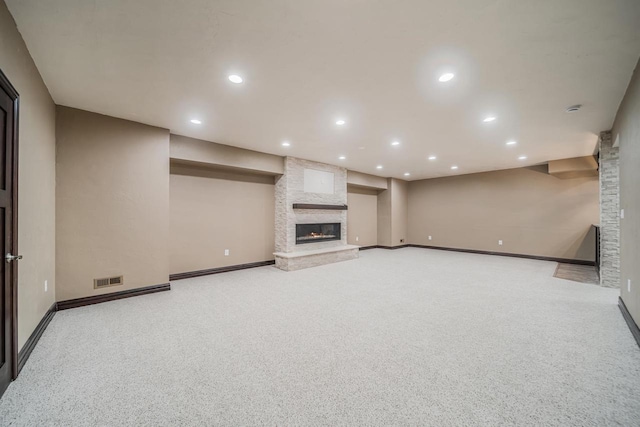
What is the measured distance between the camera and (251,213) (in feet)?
19.2

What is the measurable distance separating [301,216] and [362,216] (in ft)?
10.6

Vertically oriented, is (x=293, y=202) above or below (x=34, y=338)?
above

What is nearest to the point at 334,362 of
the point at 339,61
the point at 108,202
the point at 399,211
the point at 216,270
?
A: the point at 339,61

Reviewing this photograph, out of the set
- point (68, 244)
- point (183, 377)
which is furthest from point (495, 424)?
point (68, 244)

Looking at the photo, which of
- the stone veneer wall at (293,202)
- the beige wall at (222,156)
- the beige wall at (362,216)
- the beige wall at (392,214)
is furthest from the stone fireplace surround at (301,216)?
the beige wall at (392,214)

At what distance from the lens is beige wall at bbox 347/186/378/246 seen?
8.35 m

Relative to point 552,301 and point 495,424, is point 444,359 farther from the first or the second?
point 552,301

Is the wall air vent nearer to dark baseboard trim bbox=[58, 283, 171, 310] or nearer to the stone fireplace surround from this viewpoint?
dark baseboard trim bbox=[58, 283, 171, 310]

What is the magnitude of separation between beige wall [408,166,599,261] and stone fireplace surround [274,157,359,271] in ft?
12.4

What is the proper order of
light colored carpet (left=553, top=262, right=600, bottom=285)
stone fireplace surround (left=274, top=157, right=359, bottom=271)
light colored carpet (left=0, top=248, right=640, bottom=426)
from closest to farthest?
1. light colored carpet (left=0, top=248, right=640, bottom=426)
2. light colored carpet (left=553, top=262, right=600, bottom=285)
3. stone fireplace surround (left=274, top=157, right=359, bottom=271)

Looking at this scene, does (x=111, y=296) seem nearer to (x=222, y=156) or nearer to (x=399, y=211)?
(x=222, y=156)

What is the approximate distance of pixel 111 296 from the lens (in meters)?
3.51

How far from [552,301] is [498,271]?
6.46ft

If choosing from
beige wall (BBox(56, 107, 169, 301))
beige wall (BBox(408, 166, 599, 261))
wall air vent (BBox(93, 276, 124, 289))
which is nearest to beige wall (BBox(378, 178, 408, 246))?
beige wall (BBox(408, 166, 599, 261))
